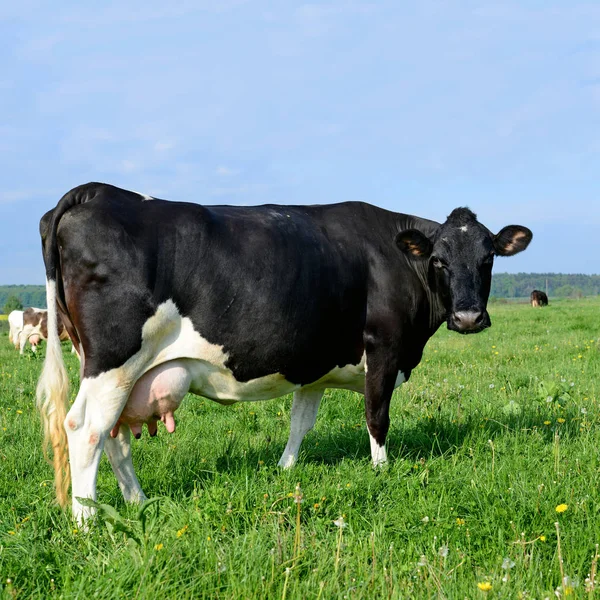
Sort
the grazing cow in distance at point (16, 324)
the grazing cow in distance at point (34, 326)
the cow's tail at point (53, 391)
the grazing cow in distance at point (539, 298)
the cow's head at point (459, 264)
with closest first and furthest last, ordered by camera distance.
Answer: the cow's tail at point (53, 391) < the cow's head at point (459, 264) < the grazing cow in distance at point (34, 326) < the grazing cow in distance at point (16, 324) < the grazing cow in distance at point (539, 298)

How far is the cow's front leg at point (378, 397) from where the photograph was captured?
5695 millimetres

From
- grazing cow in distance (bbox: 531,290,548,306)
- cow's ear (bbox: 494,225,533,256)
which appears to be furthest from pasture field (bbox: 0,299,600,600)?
grazing cow in distance (bbox: 531,290,548,306)

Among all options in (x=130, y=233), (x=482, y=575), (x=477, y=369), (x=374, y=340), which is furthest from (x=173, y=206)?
(x=477, y=369)

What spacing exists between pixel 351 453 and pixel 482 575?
8.99ft

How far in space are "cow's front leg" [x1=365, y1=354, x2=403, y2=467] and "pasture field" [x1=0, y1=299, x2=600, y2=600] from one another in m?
0.23

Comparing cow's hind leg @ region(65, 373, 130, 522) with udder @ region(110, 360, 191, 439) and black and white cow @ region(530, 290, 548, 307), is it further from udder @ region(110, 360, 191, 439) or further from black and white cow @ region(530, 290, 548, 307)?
black and white cow @ region(530, 290, 548, 307)

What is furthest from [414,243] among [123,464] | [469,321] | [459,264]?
Result: [123,464]

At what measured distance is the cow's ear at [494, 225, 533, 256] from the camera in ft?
21.2

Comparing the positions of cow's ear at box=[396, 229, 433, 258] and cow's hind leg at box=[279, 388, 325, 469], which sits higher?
cow's ear at box=[396, 229, 433, 258]

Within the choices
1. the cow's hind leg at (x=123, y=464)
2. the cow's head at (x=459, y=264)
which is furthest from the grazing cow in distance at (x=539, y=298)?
the cow's hind leg at (x=123, y=464)

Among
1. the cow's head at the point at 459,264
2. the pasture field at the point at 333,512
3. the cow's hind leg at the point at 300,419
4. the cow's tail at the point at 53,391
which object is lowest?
the pasture field at the point at 333,512

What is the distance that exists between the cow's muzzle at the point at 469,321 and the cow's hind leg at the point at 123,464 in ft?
A: 9.13

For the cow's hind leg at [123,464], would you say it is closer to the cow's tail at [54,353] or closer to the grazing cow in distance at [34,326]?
the cow's tail at [54,353]

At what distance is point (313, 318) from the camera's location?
17.4 ft
